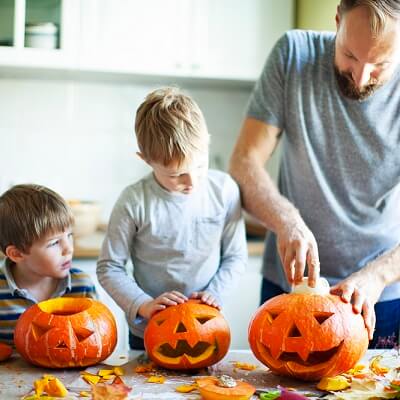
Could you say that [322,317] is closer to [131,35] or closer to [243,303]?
[243,303]

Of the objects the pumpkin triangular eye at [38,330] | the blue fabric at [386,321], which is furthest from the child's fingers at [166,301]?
the blue fabric at [386,321]

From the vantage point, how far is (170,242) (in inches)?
63.1

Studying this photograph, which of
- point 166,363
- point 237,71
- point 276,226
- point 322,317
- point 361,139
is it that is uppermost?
point 237,71

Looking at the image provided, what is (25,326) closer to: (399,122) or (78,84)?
(399,122)

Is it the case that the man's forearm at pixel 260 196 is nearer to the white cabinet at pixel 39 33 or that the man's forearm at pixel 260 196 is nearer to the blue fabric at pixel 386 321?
the blue fabric at pixel 386 321

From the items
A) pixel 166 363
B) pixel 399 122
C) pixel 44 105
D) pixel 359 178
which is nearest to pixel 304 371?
pixel 166 363

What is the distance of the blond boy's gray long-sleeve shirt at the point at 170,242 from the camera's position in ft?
5.21

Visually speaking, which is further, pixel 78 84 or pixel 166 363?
pixel 78 84

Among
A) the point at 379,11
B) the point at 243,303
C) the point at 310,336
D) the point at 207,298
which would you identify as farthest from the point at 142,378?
the point at 243,303

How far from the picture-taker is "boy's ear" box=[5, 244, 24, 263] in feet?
5.33

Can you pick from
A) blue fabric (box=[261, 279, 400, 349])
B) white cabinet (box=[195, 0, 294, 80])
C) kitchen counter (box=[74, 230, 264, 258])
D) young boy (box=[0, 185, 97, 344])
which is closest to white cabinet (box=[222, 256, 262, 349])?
kitchen counter (box=[74, 230, 264, 258])

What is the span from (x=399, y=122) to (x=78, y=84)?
1.84 meters

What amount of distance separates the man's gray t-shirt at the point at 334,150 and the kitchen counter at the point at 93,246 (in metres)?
1.09

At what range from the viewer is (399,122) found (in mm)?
1710
